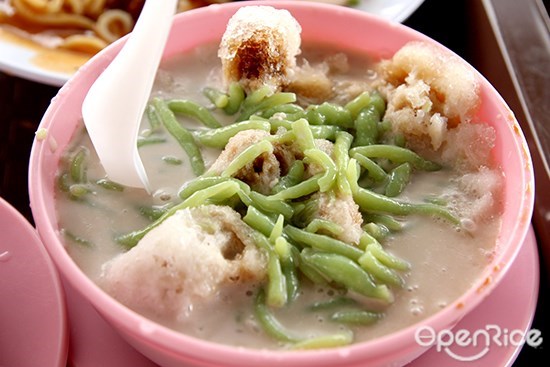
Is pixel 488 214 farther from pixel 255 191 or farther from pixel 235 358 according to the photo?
pixel 235 358

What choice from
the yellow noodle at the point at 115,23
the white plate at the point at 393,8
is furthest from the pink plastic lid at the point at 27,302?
the white plate at the point at 393,8

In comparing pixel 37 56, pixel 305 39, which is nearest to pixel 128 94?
pixel 305 39

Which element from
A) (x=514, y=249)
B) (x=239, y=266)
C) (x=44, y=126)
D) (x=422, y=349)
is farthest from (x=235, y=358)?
(x=44, y=126)

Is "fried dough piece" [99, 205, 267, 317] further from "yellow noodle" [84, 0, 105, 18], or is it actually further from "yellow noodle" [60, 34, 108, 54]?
"yellow noodle" [84, 0, 105, 18]

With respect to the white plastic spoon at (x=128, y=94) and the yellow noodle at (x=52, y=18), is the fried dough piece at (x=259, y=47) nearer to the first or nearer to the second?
the white plastic spoon at (x=128, y=94)

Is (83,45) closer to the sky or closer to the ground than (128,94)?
closer to the ground

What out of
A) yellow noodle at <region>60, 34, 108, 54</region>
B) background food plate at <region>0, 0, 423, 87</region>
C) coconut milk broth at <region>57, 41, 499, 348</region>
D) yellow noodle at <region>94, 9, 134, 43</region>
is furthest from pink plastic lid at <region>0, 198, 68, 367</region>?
yellow noodle at <region>94, 9, 134, 43</region>

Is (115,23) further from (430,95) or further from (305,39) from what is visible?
(430,95)
